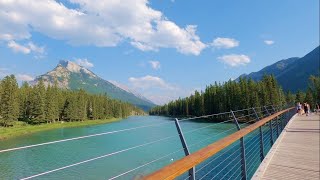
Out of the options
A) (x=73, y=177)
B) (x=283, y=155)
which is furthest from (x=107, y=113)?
(x=283, y=155)

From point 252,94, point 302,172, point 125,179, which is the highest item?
point 252,94

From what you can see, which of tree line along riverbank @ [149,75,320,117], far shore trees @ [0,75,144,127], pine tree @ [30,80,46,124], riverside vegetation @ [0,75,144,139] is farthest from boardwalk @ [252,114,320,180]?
pine tree @ [30,80,46,124]

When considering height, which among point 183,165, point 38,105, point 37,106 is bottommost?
point 183,165

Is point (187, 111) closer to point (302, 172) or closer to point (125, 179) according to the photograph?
point (125, 179)

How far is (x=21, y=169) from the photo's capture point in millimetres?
26203

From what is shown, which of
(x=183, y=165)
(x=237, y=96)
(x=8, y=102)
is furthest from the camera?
(x=237, y=96)

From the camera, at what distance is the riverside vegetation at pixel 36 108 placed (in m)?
71.2

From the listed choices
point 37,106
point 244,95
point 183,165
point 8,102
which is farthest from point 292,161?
point 37,106

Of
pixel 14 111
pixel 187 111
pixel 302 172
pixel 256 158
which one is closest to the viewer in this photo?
pixel 302 172

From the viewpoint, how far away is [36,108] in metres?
84.7

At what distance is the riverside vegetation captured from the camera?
7119cm

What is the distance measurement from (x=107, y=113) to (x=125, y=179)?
125848 millimetres

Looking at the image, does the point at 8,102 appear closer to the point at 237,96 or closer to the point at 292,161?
the point at 237,96

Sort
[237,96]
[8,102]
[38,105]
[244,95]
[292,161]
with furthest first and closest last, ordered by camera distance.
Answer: [237,96], [244,95], [38,105], [8,102], [292,161]
